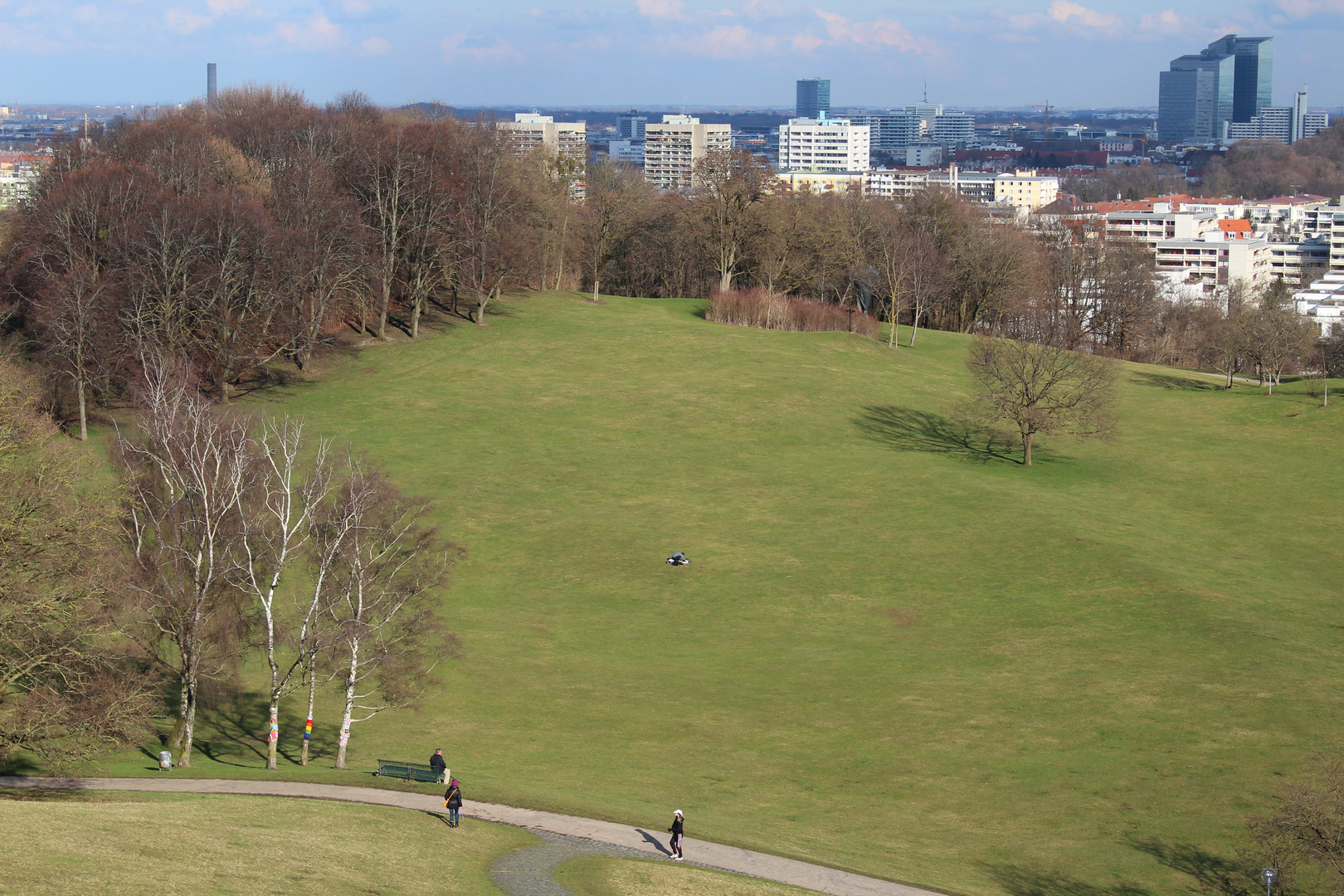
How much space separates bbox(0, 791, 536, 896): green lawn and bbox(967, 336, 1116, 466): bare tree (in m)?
47.4

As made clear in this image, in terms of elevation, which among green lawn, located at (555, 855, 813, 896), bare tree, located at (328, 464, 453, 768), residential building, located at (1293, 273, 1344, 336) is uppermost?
residential building, located at (1293, 273, 1344, 336)

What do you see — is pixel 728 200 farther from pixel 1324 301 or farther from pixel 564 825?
pixel 1324 301

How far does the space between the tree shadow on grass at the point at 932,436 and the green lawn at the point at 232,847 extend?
46193 mm

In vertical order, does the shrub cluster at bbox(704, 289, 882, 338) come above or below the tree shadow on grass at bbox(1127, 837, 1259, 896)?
above

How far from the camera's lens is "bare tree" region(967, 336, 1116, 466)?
6825 cm

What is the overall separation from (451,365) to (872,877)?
5656cm

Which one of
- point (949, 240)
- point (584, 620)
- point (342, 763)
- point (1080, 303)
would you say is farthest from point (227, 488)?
point (1080, 303)

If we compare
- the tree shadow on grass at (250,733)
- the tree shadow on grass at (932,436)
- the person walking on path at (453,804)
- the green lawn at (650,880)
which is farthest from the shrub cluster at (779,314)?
the green lawn at (650,880)

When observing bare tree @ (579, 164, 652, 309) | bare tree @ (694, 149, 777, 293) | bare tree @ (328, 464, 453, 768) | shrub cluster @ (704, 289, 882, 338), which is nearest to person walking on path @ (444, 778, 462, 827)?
bare tree @ (328, 464, 453, 768)

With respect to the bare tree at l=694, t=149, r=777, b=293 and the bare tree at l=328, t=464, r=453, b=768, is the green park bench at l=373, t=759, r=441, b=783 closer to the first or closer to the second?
the bare tree at l=328, t=464, r=453, b=768

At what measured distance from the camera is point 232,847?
2417 cm

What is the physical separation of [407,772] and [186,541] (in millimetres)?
9509

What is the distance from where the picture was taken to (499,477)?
60.7m

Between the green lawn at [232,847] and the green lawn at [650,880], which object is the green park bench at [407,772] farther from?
the green lawn at [650,880]
